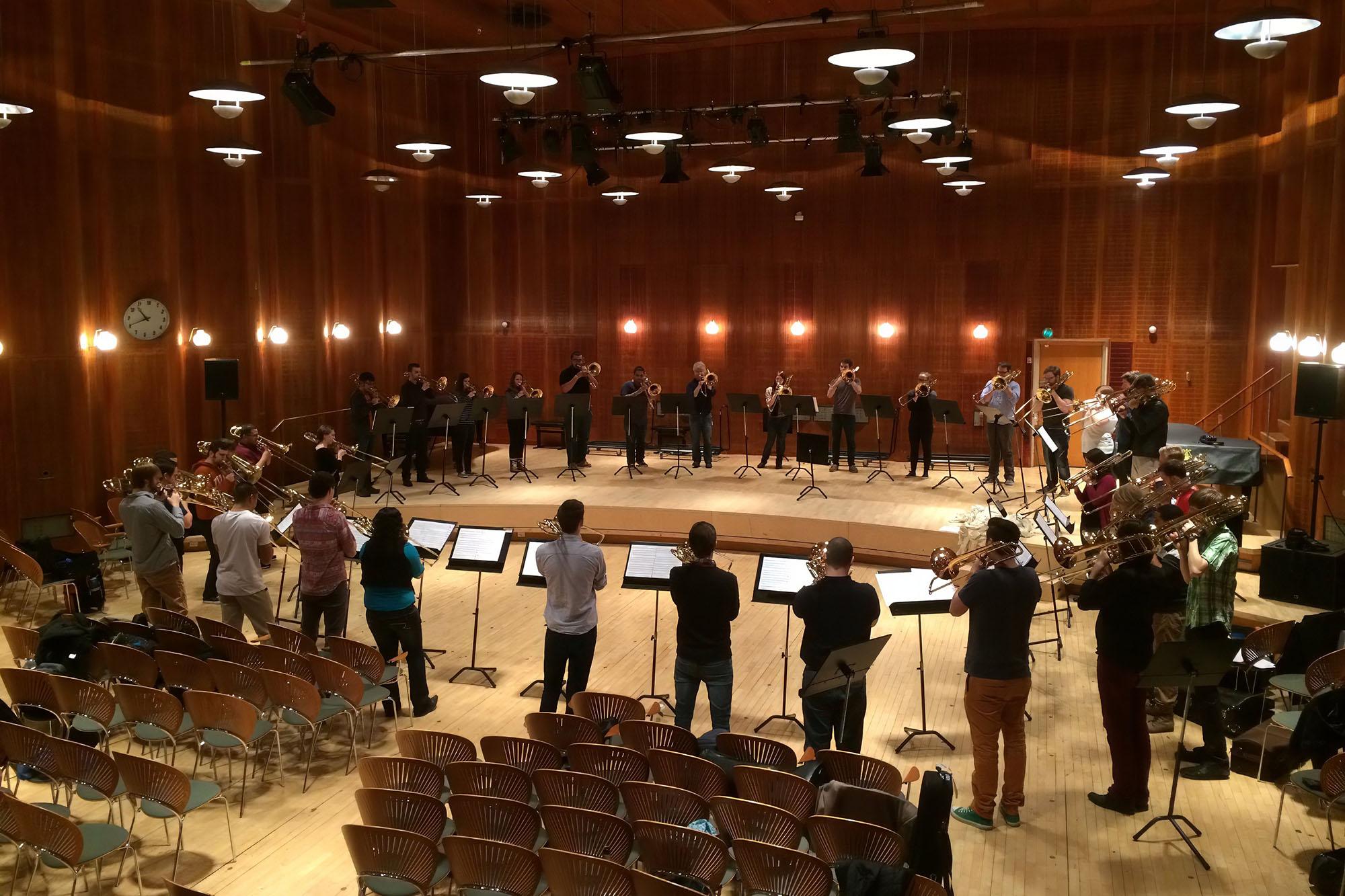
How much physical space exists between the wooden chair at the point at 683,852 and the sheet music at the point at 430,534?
414 cm

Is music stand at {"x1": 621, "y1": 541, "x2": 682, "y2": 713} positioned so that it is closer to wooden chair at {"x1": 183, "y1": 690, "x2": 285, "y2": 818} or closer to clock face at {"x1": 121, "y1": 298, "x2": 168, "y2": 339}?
wooden chair at {"x1": 183, "y1": 690, "x2": 285, "y2": 818}

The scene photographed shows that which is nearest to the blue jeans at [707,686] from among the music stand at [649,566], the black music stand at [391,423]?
the music stand at [649,566]

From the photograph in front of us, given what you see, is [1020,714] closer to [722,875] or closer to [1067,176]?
[722,875]

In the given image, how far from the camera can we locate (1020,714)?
20.5 feet

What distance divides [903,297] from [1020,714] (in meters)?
12.0

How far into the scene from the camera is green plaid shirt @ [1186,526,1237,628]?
23.7 feet

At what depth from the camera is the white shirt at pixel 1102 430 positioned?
12055mm

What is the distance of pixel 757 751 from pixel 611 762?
78 centimetres

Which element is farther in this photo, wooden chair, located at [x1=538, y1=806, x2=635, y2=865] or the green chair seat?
the green chair seat

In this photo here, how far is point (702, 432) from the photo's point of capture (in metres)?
16.1

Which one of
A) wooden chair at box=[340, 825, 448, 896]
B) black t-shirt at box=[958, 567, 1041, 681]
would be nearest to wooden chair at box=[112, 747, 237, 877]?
wooden chair at box=[340, 825, 448, 896]

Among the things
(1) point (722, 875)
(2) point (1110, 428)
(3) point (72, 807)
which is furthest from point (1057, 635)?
(3) point (72, 807)

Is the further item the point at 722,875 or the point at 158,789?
the point at 158,789

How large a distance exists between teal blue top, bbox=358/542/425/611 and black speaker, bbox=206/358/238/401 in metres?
6.61
